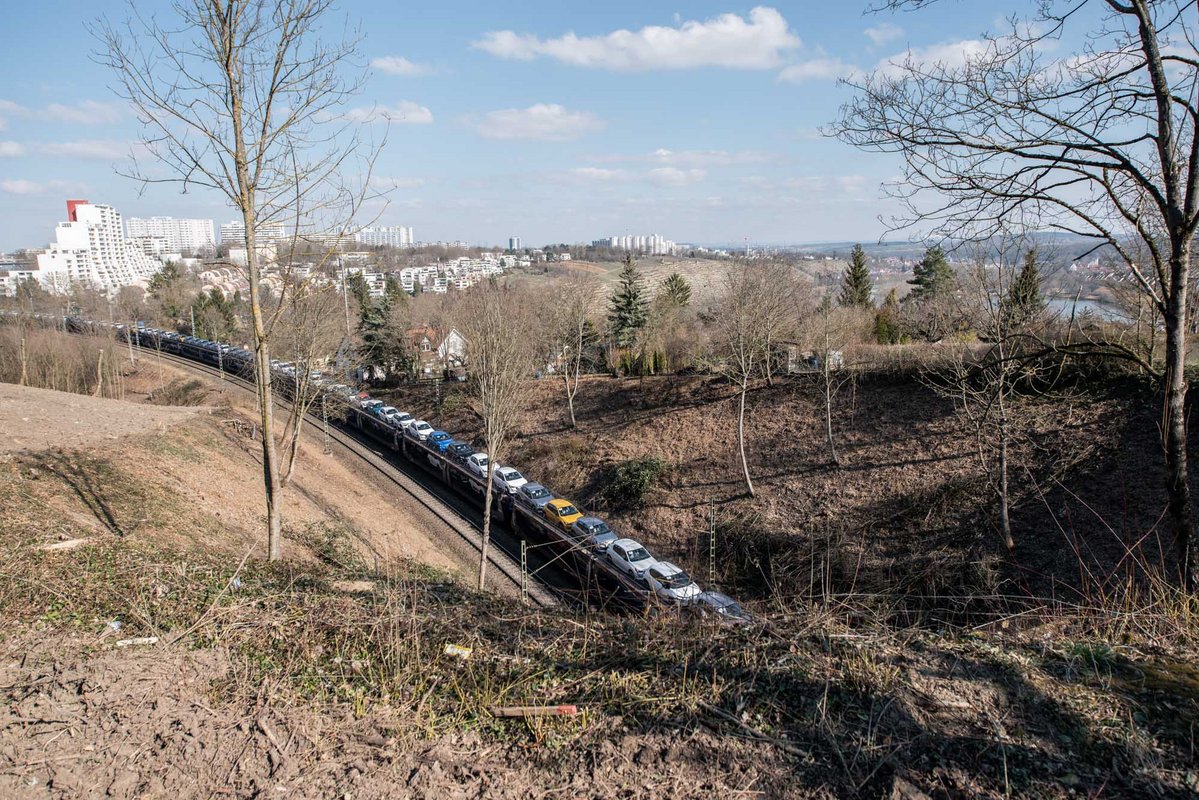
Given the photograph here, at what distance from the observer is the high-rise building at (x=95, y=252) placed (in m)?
103

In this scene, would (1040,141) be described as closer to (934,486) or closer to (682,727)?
(682,727)

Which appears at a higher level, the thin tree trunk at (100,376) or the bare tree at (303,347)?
the bare tree at (303,347)

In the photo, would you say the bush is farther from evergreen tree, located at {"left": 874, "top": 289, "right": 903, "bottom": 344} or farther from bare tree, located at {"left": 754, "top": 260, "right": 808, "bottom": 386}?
evergreen tree, located at {"left": 874, "top": 289, "right": 903, "bottom": 344}

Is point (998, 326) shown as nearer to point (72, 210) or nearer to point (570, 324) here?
point (570, 324)

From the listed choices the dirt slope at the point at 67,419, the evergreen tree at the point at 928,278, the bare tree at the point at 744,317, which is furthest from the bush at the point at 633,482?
the dirt slope at the point at 67,419

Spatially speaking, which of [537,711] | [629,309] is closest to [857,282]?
[629,309]

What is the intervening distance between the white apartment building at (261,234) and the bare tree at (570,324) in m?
20.5

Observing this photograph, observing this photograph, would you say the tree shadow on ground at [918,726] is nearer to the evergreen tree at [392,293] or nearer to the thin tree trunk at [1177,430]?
the thin tree trunk at [1177,430]

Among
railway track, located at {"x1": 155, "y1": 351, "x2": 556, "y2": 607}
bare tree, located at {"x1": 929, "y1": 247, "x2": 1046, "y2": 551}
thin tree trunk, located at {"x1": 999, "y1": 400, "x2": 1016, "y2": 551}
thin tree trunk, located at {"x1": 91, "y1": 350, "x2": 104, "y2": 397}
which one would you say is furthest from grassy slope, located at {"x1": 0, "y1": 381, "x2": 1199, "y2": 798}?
thin tree trunk, located at {"x1": 91, "y1": 350, "x2": 104, "y2": 397}

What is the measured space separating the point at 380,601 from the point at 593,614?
1.64m

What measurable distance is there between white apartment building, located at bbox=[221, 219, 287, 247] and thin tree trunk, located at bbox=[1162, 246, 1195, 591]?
8632 mm

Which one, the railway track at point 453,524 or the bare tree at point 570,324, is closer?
the railway track at point 453,524

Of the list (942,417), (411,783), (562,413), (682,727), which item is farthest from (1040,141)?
(562,413)

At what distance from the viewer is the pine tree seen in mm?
35156
